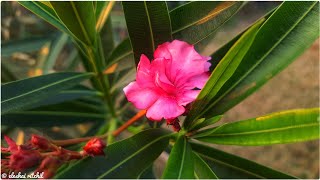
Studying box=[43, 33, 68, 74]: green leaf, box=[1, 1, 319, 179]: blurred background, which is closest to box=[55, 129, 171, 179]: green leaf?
A: box=[1, 1, 319, 179]: blurred background

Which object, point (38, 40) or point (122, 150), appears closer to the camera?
point (122, 150)

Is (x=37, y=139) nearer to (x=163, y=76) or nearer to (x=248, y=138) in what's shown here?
(x=163, y=76)

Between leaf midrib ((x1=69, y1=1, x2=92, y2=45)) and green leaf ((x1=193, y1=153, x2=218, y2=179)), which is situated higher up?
leaf midrib ((x1=69, y1=1, x2=92, y2=45))

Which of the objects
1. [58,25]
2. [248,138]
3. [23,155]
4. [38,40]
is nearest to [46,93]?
[58,25]

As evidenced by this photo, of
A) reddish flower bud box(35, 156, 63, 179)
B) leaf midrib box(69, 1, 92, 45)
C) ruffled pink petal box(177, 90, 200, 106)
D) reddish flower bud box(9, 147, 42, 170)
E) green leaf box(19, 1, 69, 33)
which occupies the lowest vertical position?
reddish flower bud box(35, 156, 63, 179)

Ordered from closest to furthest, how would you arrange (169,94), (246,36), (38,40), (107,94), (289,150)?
(246,36), (169,94), (107,94), (38,40), (289,150)

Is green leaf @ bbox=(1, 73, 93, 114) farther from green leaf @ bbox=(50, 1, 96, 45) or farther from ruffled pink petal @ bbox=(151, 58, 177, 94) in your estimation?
ruffled pink petal @ bbox=(151, 58, 177, 94)

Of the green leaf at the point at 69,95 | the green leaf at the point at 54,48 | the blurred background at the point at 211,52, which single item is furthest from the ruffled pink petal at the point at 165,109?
the green leaf at the point at 54,48

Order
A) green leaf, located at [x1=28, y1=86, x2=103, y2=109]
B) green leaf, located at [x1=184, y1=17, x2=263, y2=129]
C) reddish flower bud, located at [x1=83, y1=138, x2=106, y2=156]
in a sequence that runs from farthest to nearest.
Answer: green leaf, located at [x1=28, y1=86, x2=103, y2=109] → reddish flower bud, located at [x1=83, y1=138, x2=106, y2=156] → green leaf, located at [x1=184, y1=17, x2=263, y2=129]

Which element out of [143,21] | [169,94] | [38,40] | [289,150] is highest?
[38,40]
